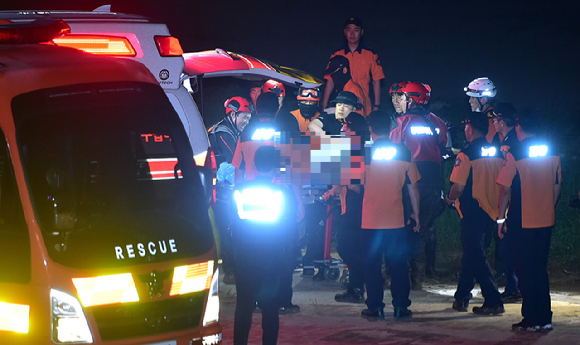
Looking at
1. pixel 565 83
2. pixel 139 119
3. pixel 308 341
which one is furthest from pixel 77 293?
pixel 565 83

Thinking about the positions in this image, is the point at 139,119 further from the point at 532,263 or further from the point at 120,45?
the point at 532,263

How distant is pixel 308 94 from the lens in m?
10.3

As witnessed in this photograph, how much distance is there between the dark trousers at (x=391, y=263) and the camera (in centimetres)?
759

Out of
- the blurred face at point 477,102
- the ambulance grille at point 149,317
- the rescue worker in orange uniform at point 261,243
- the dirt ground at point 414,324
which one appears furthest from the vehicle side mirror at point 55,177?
the blurred face at point 477,102

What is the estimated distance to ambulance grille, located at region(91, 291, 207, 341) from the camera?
4.14 metres

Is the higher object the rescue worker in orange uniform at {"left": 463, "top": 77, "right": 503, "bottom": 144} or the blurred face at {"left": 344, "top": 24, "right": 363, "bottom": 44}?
the blurred face at {"left": 344, "top": 24, "right": 363, "bottom": 44}

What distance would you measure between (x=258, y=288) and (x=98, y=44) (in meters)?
2.23

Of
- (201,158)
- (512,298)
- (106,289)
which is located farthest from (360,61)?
(106,289)

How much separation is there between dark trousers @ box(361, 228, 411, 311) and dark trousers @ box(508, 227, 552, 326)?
113 centimetres

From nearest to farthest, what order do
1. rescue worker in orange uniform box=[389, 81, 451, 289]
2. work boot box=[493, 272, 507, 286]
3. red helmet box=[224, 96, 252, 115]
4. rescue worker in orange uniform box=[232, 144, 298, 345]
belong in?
rescue worker in orange uniform box=[232, 144, 298, 345]
rescue worker in orange uniform box=[389, 81, 451, 289]
red helmet box=[224, 96, 252, 115]
work boot box=[493, 272, 507, 286]

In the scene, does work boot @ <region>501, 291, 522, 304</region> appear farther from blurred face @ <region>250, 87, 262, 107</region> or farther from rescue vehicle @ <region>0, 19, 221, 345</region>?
rescue vehicle @ <region>0, 19, 221, 345</region>

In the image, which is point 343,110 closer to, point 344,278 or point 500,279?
point 344,278

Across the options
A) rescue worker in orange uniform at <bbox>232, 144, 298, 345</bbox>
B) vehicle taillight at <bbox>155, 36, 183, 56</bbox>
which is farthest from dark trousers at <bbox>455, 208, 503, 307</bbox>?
vehicle taillight at <bbox>155, 36, 183, 56</bbox>

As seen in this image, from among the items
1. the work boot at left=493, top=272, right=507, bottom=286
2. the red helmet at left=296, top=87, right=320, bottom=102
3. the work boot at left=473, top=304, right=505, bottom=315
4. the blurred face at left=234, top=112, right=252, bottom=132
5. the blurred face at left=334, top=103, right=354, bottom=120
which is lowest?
the work boot at left=473, top=304, right=505, bottom=315
